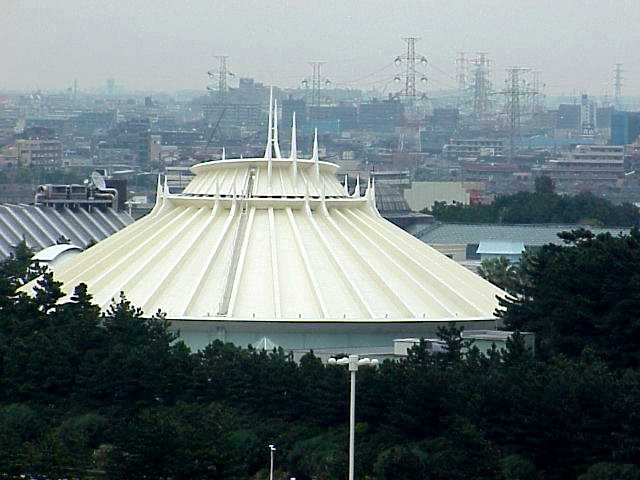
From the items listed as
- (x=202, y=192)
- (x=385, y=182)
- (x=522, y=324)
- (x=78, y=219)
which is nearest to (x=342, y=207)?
(x=202, y=192)

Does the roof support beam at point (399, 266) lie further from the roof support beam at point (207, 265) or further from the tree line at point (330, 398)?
the roof support beam at point (207, 265)

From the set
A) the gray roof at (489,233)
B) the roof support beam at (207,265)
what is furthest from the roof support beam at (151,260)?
the gray roof at (489,233)

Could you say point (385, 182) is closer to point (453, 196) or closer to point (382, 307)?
point (453, 196)

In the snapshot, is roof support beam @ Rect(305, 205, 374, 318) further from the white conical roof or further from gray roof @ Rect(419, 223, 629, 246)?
gray roof @ Rect(419, 223, 629, 246)

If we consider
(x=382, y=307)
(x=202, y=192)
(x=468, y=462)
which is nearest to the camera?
(x=468, y=462)

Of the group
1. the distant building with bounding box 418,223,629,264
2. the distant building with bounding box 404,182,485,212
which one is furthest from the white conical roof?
the distant building with bounding box 404,182,485,212
